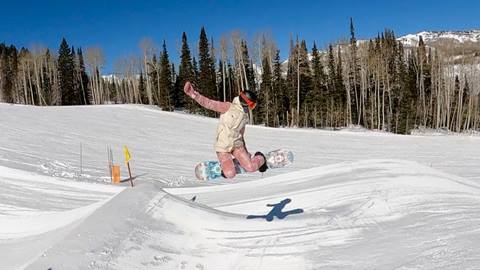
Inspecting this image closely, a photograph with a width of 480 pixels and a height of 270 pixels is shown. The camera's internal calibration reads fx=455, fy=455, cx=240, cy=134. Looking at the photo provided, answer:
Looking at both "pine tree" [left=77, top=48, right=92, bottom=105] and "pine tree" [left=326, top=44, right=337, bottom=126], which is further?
"pine tree" [left=77, top=48, right=92, bottom=105]

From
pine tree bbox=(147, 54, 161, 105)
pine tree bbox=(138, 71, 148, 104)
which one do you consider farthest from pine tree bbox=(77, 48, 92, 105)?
pine tree bbox=(147, 54, 161, 105)

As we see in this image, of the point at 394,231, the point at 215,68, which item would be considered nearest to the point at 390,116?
the point at 215,68

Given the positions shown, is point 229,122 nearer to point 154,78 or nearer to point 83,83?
point 154,78

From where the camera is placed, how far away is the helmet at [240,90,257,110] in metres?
6.96

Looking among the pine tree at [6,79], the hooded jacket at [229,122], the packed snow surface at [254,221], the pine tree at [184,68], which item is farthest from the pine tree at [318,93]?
the hooded jacket at [229,122]

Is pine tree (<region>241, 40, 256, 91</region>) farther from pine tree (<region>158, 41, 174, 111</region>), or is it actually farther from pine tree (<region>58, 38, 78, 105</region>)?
pine tree (<region>58, 38, 78, 105</region>)

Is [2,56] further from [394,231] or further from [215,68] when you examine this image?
[394,231]

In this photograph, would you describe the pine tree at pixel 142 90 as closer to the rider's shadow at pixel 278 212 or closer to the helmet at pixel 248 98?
the rider's shadow at pixel 278 212

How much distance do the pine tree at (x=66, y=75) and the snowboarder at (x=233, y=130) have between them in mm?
73034

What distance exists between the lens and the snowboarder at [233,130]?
698cm

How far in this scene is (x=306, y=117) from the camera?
58844mm

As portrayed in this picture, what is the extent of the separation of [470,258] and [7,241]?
771 cm

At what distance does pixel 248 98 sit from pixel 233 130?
0.55 metres

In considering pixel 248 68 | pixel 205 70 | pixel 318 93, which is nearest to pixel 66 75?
pixel 205 70
